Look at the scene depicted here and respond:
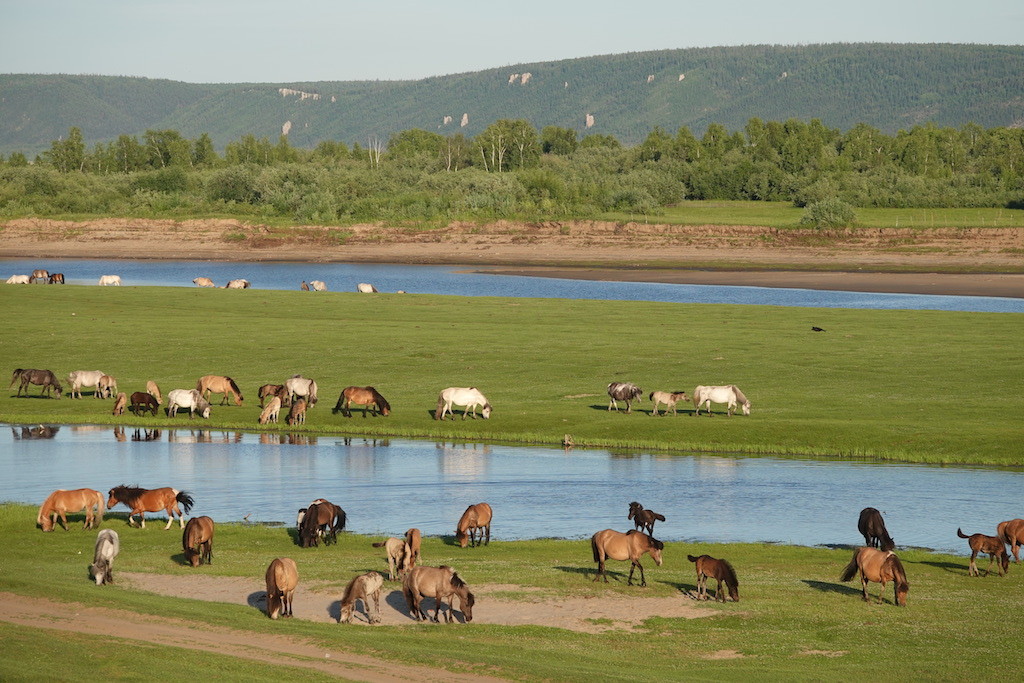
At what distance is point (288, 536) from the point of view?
2338 cm

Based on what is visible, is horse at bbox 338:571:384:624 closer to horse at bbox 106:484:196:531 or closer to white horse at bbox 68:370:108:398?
horse at bbox 106:484:196:531

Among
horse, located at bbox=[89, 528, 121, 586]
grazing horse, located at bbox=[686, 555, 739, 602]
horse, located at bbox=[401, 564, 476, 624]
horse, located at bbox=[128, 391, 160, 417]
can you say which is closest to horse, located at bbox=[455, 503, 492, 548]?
horse, located at bbox=[401, 564, 476, 624]

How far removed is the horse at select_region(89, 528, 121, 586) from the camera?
18188 mm

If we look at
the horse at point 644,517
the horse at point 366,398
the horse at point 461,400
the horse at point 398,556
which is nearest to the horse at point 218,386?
the horse at point 366,398

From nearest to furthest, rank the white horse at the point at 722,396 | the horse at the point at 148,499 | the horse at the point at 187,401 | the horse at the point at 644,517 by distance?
the horse at the point at 644,517 < the horse at the point at 148,499 < the white horse at the point at 722,396 < the horse at the point at 187,401

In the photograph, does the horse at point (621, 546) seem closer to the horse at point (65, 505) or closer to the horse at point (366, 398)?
the horse at point (65, 505)

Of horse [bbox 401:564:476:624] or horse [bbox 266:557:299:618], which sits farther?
horse [bbox 401:564:476:624]

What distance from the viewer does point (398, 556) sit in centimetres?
1883

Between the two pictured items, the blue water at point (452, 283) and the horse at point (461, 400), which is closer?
the horse at point (461, 400)

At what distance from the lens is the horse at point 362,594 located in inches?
661

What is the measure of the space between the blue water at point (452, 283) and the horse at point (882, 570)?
5083cm

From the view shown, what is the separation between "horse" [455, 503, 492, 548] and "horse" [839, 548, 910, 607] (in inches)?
259

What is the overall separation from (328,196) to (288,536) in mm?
107394

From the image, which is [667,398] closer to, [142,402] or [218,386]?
[218,386]
